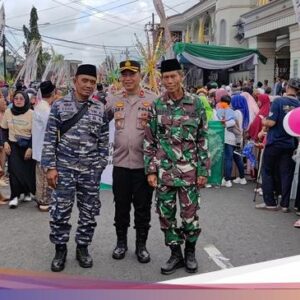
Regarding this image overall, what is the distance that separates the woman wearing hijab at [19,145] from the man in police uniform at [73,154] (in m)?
2.64

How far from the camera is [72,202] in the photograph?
4578 mm

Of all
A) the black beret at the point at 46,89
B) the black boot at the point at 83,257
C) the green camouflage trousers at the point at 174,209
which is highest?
the black beret at the point at 46,89

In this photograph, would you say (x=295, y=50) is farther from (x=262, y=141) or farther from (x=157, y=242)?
(x=157, y=242)

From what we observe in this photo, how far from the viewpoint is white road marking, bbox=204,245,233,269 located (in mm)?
4770

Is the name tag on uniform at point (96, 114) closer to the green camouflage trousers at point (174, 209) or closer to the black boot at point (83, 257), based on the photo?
the green camouflage trousers at point (174, 209)

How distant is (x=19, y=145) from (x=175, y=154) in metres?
3.47

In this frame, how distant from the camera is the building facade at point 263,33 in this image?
20719 millimetres

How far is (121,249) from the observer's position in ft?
16.3

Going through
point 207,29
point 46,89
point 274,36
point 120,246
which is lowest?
point 120,246

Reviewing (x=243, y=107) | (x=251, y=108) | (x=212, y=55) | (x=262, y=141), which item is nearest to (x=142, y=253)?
(x=262, y=141)

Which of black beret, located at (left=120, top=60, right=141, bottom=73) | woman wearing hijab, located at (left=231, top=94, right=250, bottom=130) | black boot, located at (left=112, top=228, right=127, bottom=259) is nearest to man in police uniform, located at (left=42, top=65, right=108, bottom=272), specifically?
black beret, located at (left=120, top=60, right=141, bottom=73)

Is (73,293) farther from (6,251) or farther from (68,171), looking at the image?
(6,251)

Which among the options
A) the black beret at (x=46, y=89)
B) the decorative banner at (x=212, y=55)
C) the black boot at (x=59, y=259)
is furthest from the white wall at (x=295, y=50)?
the black boot at (x=59, y=259)

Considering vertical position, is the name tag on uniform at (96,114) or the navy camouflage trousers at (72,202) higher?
the name tag on uniform at (96,114)
